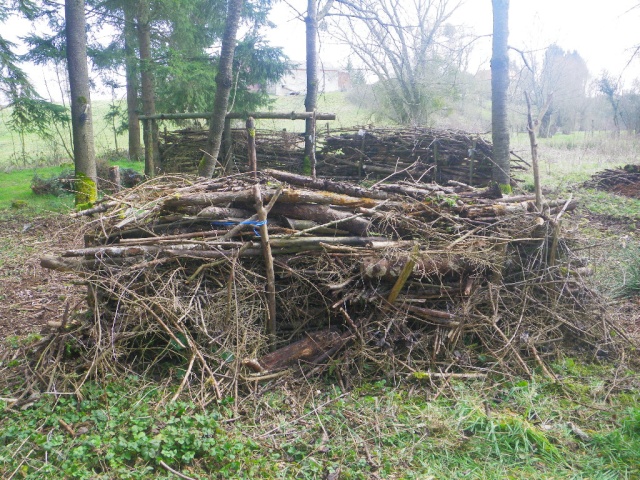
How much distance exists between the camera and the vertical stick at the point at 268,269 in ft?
11.6

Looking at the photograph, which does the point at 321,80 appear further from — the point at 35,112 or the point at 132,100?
the point at 35,112

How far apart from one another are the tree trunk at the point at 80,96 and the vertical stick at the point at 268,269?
5585mm

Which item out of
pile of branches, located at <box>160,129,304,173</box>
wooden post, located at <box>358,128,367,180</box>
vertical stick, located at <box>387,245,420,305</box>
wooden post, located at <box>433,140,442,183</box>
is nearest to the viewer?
vertical stick, located at <box>387,245,420,305</box>

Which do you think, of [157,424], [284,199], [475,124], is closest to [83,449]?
[157,424]

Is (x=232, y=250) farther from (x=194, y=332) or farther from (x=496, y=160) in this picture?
(x=496, y=160)

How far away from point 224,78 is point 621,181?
36.7ft

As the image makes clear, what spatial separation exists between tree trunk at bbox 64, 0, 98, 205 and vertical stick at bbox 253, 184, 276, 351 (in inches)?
220

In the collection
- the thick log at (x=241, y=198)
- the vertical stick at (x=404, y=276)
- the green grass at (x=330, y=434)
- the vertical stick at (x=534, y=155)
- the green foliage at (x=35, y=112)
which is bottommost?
the green grass at (x=330, y=434)

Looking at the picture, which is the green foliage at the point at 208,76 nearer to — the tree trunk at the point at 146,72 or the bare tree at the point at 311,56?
the tree trunk at the point at 146,72

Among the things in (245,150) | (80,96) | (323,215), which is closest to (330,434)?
(323,215)

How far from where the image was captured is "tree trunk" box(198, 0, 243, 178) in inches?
272

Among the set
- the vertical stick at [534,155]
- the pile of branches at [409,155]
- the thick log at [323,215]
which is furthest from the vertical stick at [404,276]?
the pile of branches at [409,155]

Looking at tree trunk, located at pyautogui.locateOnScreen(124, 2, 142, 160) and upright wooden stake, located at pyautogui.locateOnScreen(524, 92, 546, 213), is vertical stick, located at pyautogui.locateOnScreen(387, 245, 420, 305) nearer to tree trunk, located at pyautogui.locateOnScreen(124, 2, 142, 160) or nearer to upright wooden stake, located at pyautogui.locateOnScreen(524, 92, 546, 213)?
upright wooden stake, located at pyautogui.locateOnScreen(524, 92, 546, 213)

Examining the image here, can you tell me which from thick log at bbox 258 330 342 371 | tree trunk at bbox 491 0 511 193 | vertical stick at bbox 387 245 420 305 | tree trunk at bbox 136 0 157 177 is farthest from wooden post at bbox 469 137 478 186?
tree trunk at bbox 136 0 157 177
